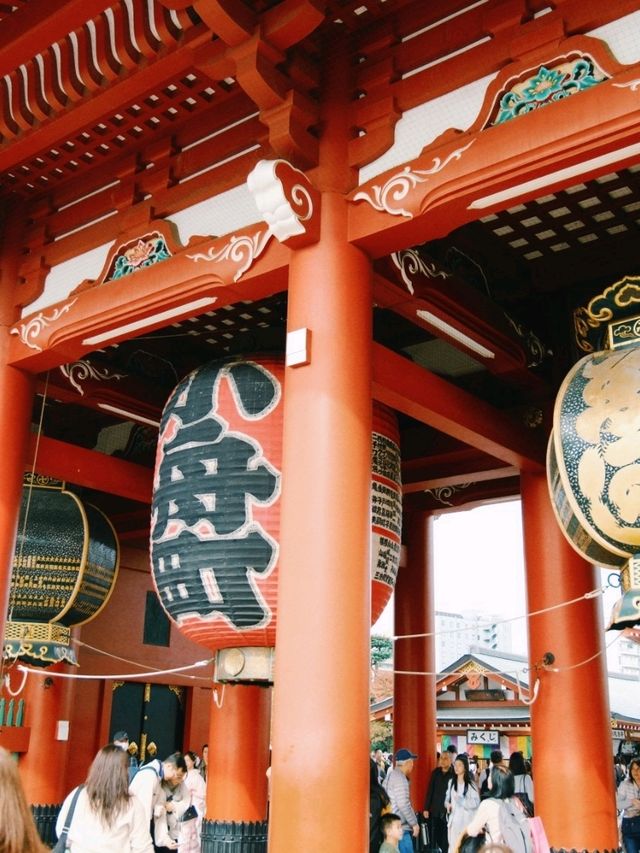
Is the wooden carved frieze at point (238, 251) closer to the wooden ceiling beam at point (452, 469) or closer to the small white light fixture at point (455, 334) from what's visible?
the small white light fixture at point (455, 334)

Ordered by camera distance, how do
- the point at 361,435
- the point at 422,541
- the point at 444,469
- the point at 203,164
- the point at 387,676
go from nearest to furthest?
the point at 361,435 < the point at 203,164 < the point at 444,469 < the point at 422,541 < the point at 387,676

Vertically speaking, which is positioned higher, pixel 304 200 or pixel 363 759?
pixel 304 200

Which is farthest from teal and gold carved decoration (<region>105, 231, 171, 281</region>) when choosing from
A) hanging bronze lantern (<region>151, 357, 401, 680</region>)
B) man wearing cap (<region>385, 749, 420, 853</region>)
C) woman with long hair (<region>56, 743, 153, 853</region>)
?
man wearing cap (<region>385, 749, 420, 853</region>)

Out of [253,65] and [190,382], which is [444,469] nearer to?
[190,382]

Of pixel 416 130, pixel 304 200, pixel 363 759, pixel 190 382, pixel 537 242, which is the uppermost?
pixel 537 242

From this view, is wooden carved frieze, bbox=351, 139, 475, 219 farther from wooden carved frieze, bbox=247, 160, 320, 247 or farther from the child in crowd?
the child in crowd

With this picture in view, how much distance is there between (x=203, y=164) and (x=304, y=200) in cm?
129

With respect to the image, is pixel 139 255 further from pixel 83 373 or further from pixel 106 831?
pixel 106 831

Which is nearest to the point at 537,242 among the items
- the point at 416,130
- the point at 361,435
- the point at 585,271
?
the point at 585,271

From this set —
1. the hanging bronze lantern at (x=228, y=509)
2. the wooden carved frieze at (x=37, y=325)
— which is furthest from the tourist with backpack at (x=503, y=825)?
the wooden carved frieze at (x=37, y=325)

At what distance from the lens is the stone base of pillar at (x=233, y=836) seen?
628 centimetres

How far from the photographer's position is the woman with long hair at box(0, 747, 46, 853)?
1.77 metres

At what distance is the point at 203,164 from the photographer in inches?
210

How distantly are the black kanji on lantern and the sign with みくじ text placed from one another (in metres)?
13.4
